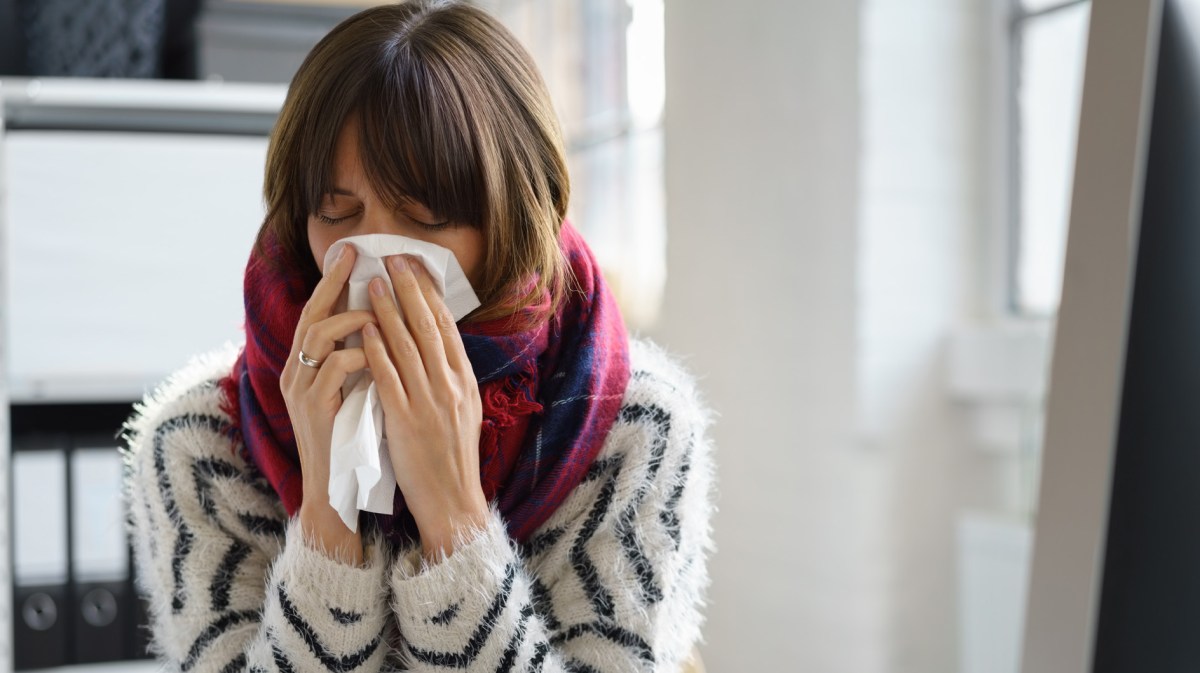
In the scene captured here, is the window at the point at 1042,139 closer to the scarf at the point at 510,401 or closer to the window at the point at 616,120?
the window at the point at 616,120

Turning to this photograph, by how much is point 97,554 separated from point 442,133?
1.24 m

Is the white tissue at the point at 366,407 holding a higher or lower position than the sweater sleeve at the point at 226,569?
higher

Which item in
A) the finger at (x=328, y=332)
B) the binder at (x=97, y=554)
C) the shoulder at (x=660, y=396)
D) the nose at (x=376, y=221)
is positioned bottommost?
the binder at (x=97, y=554)

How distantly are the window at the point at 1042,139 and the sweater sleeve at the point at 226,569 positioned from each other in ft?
4.18

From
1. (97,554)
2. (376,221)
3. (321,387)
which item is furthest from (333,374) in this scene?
(97,554)

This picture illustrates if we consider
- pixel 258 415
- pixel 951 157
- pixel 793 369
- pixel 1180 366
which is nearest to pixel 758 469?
pixel 793 369

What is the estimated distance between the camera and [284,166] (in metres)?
0.85

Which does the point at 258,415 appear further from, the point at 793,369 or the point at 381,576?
the point at 793,369

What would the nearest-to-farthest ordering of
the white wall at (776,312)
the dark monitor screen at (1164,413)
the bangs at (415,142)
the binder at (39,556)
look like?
the dark monitor screen at (1164,413), the bangs at (415,142), the binder at (39,556), the white wall at (776,312)

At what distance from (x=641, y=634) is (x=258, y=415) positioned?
1.22ft

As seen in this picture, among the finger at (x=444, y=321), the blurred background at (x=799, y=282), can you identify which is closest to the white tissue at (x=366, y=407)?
the finger at (x=444, y=321)

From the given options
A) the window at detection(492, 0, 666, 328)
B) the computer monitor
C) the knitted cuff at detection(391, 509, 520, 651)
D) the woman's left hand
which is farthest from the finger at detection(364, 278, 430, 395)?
the window at detection(492, 0, 666, 328)

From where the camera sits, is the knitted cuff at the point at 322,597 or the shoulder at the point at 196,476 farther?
the shoulder at the point at 196,476

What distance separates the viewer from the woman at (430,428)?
82cm
